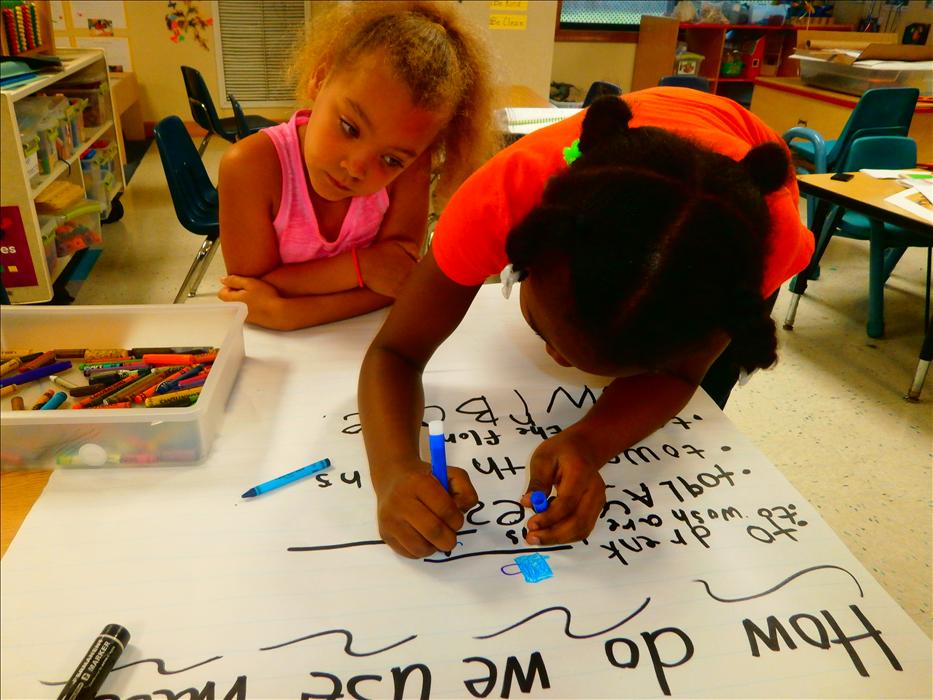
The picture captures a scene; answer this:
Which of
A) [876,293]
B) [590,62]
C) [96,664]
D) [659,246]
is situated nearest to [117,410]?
[96,664]

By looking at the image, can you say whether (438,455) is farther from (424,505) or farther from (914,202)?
(914,202)

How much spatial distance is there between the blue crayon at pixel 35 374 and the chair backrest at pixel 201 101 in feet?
6.93

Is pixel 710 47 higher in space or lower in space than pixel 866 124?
higher

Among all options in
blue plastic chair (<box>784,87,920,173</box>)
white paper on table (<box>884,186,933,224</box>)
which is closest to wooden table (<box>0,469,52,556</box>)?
white paper on table (<box>884,186,933,224</box>)

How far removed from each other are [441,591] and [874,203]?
69.7 inches

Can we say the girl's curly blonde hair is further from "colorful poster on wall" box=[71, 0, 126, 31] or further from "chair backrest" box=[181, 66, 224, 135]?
"colorful poster on wall" box=[71, 0, 126, 31]

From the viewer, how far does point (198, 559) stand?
0.54 meters

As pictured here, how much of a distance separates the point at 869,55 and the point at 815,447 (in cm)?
218

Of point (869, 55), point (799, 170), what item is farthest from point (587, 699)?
point (869, 55)

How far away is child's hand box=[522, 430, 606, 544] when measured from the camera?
0.58 m

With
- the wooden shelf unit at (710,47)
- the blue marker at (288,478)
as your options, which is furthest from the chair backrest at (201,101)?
the wooden shelf unit at (710,47)

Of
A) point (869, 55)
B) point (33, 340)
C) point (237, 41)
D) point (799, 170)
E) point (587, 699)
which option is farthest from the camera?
point (237, 41)

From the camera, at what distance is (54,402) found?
63cm

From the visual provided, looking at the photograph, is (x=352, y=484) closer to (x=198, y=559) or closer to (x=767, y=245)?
(x=198, y=559)
